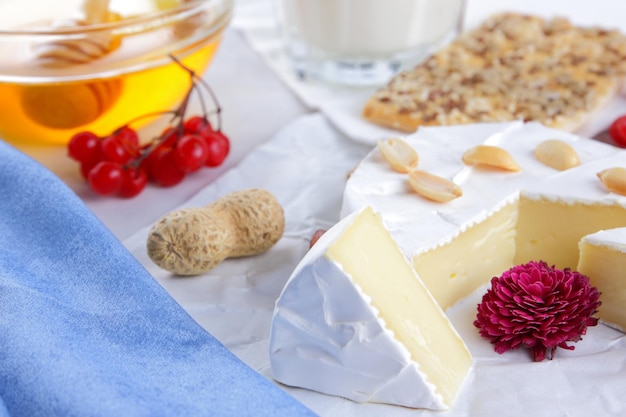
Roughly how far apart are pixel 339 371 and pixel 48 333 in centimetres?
41

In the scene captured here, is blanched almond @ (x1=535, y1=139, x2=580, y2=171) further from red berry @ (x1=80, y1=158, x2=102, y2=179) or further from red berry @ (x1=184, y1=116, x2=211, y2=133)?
red berry @ (x1=80, y1=158, x2=102, y2=179)

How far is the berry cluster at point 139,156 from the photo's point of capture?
5.50 feet

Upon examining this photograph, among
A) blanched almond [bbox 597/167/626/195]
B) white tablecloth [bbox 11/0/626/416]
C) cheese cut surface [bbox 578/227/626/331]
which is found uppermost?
Result: blanched almond [bbox 597/167/626/195]

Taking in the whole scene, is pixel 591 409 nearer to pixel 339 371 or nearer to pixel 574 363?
pixel 574 363

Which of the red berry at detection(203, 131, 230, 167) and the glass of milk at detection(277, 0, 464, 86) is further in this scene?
the glass of milk at detection(277, 0, 464, 86)

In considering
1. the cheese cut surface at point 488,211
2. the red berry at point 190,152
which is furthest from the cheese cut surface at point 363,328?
the red berry at point 190,152

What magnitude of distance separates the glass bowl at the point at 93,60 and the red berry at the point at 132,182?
17cm

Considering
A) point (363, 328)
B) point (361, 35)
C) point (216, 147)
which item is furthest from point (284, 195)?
point (363, 328)

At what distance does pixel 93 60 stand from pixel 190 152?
10.9 inches

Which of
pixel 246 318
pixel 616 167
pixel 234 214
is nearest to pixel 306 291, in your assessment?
pixel 246 318

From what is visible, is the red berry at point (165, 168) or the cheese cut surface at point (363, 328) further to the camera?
the red berry at point (165, 168)

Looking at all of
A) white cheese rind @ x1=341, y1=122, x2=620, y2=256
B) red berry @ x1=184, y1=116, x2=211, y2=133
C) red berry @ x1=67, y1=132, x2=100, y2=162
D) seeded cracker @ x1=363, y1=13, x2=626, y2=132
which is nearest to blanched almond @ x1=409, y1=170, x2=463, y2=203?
white cheese rind @ x1=341, y1=122, x2=620, y2=256

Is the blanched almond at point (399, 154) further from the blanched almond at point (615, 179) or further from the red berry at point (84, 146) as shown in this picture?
the red berry at point (84, 146)

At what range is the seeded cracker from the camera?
1883 mm
